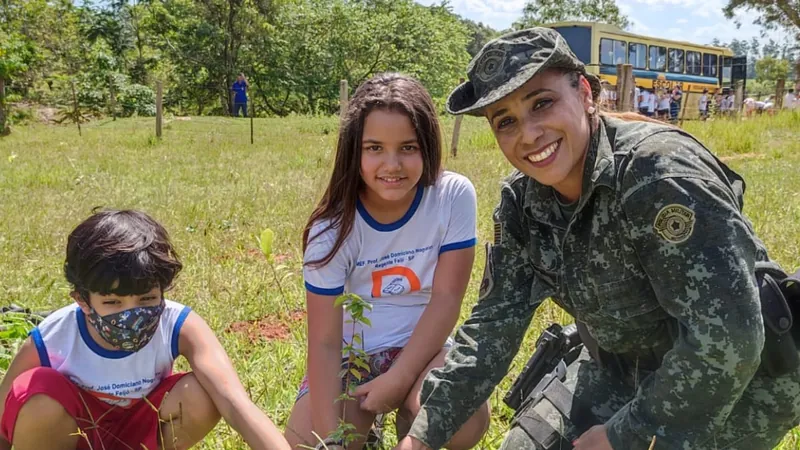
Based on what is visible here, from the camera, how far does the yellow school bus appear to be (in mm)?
19312

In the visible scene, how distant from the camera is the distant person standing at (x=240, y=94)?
23306 mm

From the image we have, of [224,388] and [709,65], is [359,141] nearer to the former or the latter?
[224,388]

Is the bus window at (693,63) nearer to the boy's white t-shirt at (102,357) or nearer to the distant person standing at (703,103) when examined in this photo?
the distant person standing at (703,103)

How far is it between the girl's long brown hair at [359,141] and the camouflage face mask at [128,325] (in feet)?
1.64

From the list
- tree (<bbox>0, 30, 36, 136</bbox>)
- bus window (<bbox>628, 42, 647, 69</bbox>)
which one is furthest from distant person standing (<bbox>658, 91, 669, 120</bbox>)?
tree (<bbox>0, 30, 36, 136</bbox>)

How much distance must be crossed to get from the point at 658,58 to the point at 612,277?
863 inches

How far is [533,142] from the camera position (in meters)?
1.65

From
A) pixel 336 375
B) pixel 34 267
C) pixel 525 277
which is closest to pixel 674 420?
pixel 525 277

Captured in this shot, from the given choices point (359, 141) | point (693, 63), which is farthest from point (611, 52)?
point (359, 141)

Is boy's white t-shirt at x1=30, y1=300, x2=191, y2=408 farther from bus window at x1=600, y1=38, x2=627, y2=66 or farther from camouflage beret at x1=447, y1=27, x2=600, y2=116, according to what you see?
bus window at x1=600, y1=38, x2=627, y2=66

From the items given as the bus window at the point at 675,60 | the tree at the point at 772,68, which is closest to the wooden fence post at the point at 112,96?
the bus window at the point at 675,60

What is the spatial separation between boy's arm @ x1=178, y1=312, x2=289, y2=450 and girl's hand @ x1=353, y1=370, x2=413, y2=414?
0.31 metres

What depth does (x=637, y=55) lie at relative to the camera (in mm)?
20922

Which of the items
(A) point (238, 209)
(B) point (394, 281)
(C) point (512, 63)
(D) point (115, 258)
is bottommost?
(A) point (238, 209)
